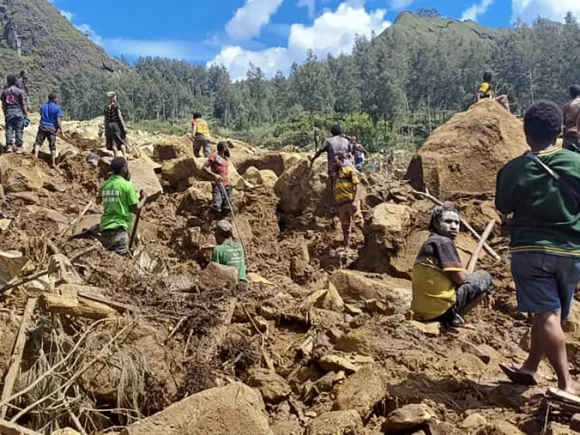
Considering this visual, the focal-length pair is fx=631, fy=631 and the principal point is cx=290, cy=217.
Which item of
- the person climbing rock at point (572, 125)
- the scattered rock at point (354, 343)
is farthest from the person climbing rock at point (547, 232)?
the person climbing rock at point (572, 125)

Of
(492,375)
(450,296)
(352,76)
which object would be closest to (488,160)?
(450,296)

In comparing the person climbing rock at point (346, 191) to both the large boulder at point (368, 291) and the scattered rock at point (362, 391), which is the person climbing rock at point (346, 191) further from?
the scattered rock at point (362, 391)

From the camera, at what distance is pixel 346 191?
810 centimetres

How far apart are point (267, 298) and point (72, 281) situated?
1.48 meters

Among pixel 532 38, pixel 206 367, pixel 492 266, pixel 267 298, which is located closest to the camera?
pixel 206 367

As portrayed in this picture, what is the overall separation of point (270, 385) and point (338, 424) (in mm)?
740

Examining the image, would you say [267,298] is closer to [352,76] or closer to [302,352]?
[302,352]

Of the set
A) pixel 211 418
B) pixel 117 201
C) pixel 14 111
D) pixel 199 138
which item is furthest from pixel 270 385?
pixel 199 138

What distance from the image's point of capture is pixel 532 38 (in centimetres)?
6956

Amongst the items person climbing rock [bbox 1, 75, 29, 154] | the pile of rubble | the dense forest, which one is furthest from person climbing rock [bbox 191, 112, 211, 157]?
the dense forest

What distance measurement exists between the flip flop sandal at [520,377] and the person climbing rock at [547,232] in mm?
304

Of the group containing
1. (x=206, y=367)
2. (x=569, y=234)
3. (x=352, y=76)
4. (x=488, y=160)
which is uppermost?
(x=352, y=76)

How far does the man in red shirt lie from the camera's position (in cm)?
885

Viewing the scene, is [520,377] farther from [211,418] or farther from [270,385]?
[211,418]
